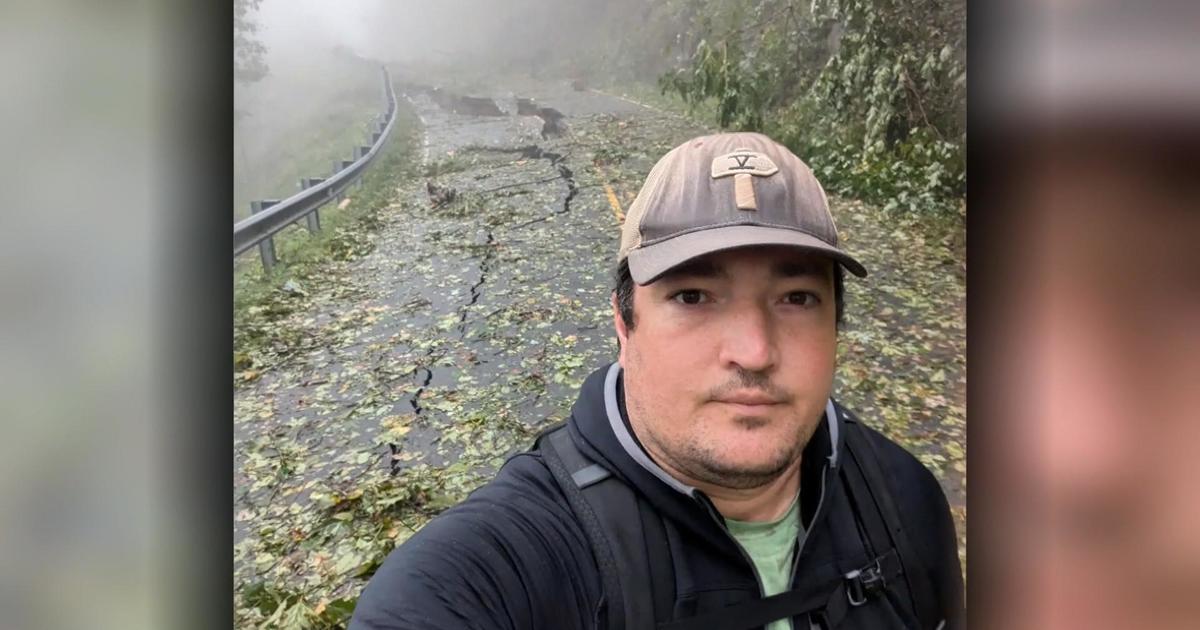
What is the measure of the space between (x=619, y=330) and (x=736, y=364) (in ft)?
0.79

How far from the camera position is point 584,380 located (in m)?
1.15

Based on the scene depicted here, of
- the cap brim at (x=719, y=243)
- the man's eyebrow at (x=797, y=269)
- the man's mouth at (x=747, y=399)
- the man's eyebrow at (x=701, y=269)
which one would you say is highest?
the cap brim at (x=719, y=243)

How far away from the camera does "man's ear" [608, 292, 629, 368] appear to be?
1099mm

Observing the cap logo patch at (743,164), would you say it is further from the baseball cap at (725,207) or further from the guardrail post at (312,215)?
the guardrail post at (312,215)

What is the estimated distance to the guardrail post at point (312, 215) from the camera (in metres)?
1.13

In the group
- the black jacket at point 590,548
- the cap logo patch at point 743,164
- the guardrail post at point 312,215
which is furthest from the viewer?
the guardrail post at point 312,215

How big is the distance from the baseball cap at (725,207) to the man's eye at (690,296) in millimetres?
41

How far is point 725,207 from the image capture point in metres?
0.97

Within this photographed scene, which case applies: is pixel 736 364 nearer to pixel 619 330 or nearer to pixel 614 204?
pixel 619 330

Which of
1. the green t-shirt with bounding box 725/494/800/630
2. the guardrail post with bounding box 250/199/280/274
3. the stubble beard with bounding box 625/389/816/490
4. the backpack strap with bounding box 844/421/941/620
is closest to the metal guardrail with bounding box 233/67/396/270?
the guardrail post with bounding box 250/199/280/274

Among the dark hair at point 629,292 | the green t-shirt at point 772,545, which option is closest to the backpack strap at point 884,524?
the green t-shirt at point 772,545
